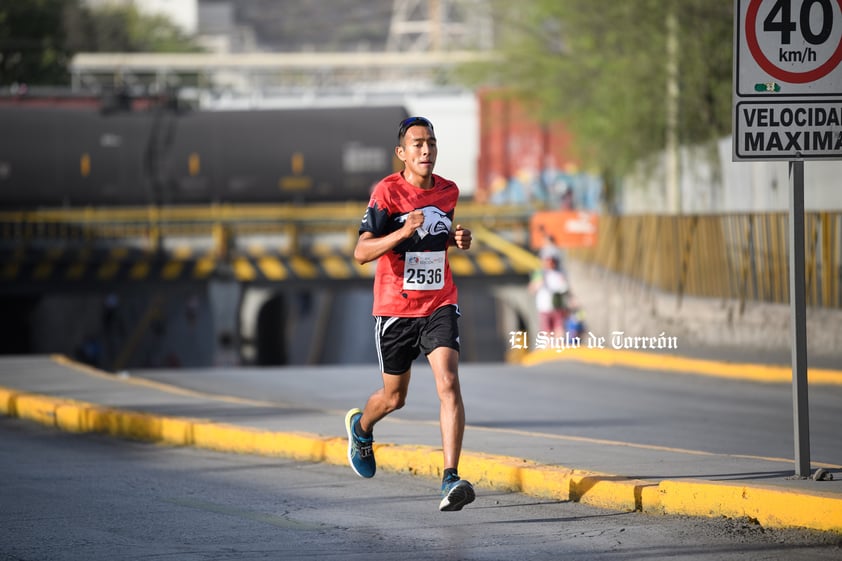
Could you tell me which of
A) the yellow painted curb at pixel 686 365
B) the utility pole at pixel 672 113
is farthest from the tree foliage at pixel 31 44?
the yellow painted curb at pixel 686 365

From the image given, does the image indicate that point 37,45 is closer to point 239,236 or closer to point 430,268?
point 239,236

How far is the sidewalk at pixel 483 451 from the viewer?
7523 mm

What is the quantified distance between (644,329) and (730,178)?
12.3ft

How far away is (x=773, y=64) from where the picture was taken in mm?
7934

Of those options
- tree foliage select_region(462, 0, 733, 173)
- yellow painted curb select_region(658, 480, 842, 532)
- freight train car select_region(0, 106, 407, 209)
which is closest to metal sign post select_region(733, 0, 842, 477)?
yellow painted curb select_region(658, 480, 842, 532)

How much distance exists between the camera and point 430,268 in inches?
309

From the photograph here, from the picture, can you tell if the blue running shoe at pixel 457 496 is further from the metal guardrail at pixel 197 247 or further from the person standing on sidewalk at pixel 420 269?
the metal guardrail at pixel 197 247

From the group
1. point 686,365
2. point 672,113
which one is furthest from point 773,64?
point 672,113

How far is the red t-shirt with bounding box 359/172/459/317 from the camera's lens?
7.80 meters

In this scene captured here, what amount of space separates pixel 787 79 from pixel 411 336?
93.7 inches

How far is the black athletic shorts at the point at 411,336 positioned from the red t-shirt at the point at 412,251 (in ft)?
0.18

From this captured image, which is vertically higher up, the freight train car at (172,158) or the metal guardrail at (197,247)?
the freight train car at (172,158)

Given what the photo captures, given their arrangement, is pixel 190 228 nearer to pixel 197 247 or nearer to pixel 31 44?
pixel 197 247

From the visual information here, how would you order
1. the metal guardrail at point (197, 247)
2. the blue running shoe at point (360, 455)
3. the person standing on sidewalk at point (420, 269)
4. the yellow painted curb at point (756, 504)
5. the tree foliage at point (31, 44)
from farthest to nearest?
1. the tree foliage at point (31, 44)
2. the metal guardrail at point (197, 247)
3. the blue running shoe at point (360, 455)
4. the person standing on sidewalk at point (420, 269)
5. the yellow painted curb at point (756, 504)
